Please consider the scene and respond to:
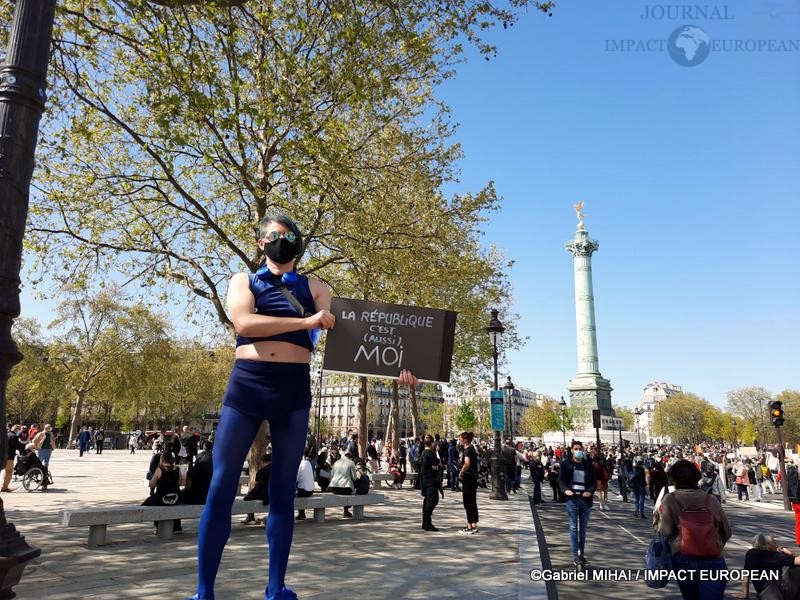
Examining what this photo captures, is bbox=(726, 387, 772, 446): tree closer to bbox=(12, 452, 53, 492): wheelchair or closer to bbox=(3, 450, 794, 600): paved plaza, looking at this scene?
bbox=(3, 450, 794, 600): paved plaza

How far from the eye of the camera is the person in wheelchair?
13898mm

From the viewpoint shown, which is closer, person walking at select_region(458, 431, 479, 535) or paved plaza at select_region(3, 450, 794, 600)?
paved plaza at select_region(3, 450, 794, 600)

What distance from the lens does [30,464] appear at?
47.2 feet

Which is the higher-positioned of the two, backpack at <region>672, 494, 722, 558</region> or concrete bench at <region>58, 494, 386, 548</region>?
backpack at <region>672, 494, 722, 558</region>

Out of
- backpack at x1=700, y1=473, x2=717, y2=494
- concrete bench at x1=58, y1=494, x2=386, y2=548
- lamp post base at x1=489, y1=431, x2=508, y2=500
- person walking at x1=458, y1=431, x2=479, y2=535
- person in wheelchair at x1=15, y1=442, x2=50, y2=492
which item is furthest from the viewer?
lamp post base at x1=489, y1=431, x2=508, y2=500

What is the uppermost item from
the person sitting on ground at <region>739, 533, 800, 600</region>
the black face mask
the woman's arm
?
the black face mask

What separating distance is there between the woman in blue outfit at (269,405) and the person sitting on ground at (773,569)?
16.3 feet

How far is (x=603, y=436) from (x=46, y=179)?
89860 mm

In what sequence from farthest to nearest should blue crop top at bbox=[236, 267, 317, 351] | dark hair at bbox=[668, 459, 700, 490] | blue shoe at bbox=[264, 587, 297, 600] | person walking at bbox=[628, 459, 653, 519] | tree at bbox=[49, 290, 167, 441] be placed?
1. tree at bbox=[49, 290, 167, 441]
2. person walking at bbox=[628, 459, 653, 519]
3. dark hair at bbox=[668, 459, 700, 490]
4. blue crop top at bbox=[236, 267, 317, 351]
5. blue shoe at bbox=[264, 587, 297, 600]

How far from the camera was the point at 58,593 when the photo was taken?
4539 mm

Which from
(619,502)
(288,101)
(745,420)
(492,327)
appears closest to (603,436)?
(745,420)

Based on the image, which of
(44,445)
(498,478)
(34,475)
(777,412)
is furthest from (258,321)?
(777,412)

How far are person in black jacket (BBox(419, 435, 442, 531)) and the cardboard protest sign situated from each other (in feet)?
19.4

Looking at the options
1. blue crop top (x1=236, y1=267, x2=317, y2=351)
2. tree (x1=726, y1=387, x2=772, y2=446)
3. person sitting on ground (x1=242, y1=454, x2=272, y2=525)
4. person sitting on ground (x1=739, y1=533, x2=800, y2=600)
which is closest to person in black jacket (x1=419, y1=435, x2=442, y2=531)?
person sitting on ground (x1=242, y1=454, x2=272, y2=525)
